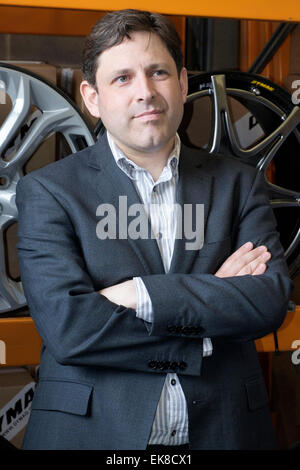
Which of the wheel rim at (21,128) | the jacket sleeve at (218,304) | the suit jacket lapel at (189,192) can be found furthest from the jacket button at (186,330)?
the wheel rim at (21,128)

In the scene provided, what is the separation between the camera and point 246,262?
1.12 metres

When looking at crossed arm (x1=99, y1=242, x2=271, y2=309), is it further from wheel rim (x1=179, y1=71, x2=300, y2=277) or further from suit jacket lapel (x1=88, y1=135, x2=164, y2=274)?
wheel rim (x1=179, y1=71, x2=300, y2=277)

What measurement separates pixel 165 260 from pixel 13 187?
0.55 m

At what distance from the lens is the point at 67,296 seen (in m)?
1.01

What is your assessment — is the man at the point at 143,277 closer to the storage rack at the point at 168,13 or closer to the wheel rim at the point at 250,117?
the storage rack at the point at 168,13

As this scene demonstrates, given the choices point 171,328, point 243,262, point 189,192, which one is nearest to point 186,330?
point 171,328

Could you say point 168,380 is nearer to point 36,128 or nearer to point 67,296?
point 67,296

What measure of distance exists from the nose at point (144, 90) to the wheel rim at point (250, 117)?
50 centimetres

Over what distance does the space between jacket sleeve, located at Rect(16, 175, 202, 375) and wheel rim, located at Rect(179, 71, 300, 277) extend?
0.67 meters

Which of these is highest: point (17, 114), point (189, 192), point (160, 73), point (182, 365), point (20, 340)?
point (160, 73)

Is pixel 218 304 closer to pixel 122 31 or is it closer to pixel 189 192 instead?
pixel 189 192

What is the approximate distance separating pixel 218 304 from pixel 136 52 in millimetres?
455

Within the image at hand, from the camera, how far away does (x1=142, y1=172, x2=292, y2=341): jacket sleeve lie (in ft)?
3.30
